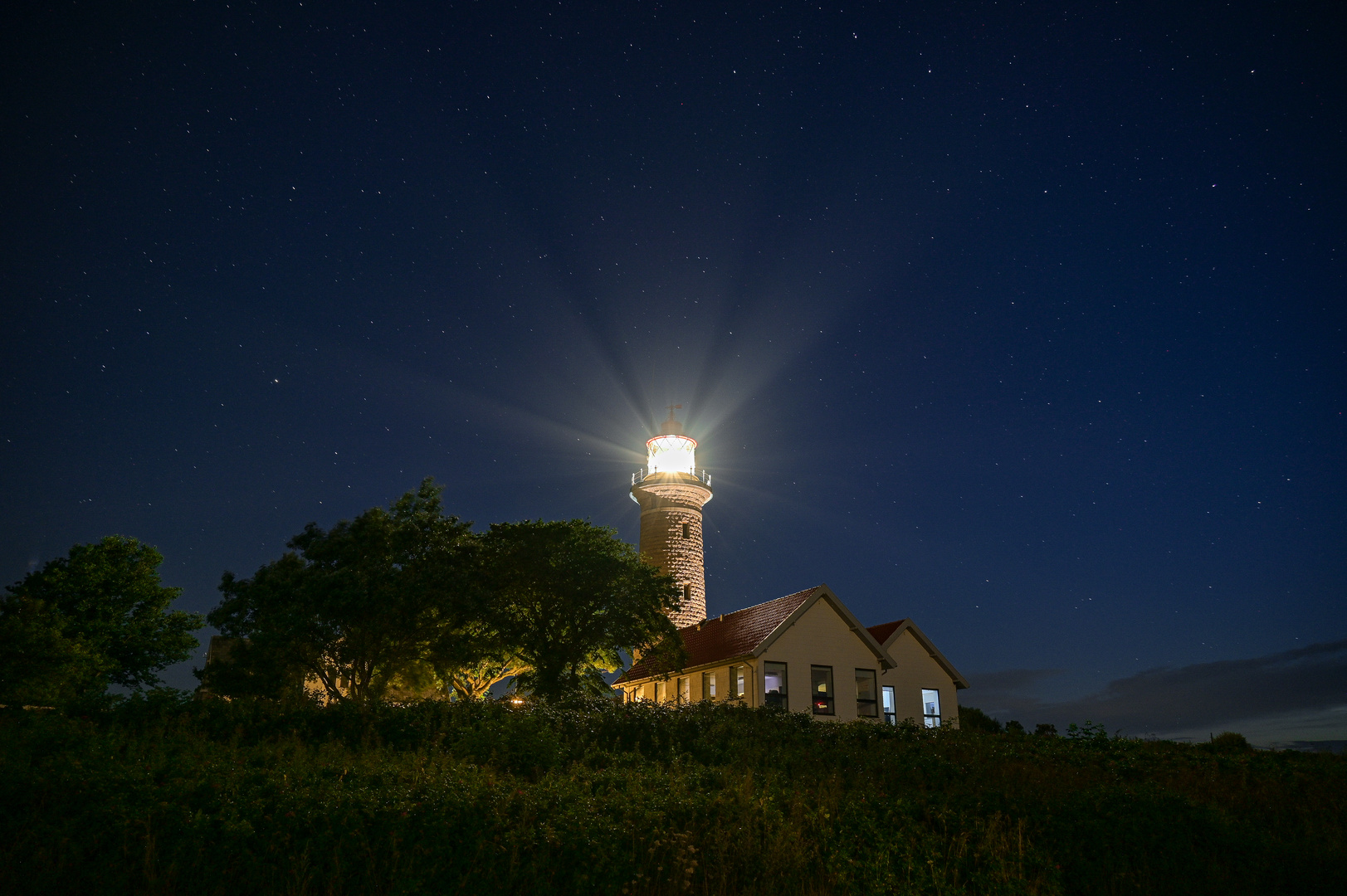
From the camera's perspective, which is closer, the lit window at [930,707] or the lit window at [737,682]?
the lit window at [737,682]

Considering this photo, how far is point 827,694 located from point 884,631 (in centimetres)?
542

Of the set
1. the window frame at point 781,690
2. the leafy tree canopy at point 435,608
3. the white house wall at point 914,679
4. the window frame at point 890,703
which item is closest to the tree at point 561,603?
the leafy tree canopy at point 435,608

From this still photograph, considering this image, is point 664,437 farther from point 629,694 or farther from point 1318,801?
point 1318,801

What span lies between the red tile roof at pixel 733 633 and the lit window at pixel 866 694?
3.83 meters

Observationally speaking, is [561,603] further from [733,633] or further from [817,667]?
[817,667]

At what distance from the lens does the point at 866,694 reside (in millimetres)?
33312

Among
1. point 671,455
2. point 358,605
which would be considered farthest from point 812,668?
point 671,455

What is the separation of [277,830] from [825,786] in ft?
25.1

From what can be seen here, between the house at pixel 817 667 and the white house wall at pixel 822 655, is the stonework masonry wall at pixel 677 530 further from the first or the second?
the white house wall at pixel 822 655

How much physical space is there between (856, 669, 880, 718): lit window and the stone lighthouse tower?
10.8m

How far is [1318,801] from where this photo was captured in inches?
582

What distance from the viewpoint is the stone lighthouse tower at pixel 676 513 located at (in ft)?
142

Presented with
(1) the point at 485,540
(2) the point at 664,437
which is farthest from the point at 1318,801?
(2) the point at 664,437

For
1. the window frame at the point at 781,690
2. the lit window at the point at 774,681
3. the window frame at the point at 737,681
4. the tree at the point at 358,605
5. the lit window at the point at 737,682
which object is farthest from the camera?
the lit window at the point at 737,682
